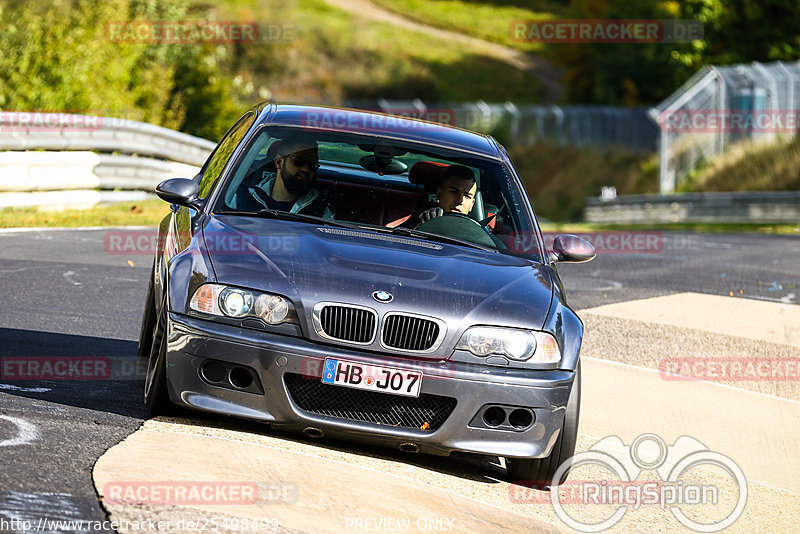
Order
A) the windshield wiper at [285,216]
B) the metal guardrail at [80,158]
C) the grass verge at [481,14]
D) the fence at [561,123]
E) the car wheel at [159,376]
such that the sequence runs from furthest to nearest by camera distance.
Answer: the grass verge at [481,14], the fence at [561,123], the metal guardrail at [80,158], the windshield wiper at [285,216], the car wheel at [159,376]

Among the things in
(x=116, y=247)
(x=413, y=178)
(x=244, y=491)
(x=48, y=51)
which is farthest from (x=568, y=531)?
(x=48, y=51)

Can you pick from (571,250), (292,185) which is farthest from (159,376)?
(571,250)

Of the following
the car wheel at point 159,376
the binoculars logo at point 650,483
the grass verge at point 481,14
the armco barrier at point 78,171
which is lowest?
the binoculars logo at point 650,483

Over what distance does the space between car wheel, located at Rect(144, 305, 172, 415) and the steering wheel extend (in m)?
1.56

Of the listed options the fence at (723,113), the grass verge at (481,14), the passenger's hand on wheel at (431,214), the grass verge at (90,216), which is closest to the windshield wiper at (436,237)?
the passenger's hand on wheel at (431,214)

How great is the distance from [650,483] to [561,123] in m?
47.3

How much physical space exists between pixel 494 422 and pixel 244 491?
1254 mm

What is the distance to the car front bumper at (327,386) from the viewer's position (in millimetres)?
5293

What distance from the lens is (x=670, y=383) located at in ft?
28.7

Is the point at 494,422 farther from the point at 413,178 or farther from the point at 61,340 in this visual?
the point at 61,340

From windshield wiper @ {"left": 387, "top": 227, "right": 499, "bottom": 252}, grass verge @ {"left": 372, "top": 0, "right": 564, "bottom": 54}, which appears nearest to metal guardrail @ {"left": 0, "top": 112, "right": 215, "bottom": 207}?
windshield wiper @ {"left": 387, "top": 227, "right": 499, "bottom": 252}

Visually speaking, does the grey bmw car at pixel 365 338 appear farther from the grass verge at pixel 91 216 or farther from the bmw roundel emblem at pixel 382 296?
the grass verge at pixel 91 216

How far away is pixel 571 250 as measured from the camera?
21.9 ft

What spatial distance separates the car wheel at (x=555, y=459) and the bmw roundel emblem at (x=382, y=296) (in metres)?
0.97
